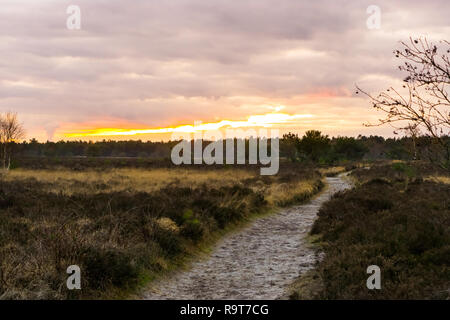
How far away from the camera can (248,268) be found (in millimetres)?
9812

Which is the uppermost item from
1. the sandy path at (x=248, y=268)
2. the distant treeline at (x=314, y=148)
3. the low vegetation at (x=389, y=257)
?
the distant treeline at (x=314, y=148)

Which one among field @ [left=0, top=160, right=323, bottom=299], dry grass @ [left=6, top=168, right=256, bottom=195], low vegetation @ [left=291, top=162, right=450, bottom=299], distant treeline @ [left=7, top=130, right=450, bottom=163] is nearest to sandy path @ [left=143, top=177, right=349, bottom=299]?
field @ [left=0, top=160, right=323, bottom=299]

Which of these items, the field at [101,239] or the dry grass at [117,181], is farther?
the dry grass at [117,181]

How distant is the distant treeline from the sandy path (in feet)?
11.3

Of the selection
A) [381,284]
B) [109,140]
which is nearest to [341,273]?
[381,284]

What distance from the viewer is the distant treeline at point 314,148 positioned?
7.12 meters

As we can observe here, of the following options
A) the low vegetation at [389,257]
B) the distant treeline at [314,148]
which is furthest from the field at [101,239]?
the distant treeline at [314,148]

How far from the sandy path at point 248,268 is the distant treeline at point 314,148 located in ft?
11.3

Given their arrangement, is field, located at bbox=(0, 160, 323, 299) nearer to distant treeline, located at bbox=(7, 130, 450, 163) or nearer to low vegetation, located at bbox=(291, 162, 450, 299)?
low vegetation, located at bbox=(291, 162, 450, 299)

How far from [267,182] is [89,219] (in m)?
18.7

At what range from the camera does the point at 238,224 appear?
1537 centimetres

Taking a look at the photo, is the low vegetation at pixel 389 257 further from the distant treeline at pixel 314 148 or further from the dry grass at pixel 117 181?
the dry grass at pixel 117 181

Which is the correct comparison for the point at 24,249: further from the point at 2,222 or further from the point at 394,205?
the point at 394,205
